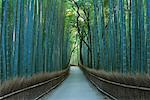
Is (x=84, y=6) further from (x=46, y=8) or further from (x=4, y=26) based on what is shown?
(x=4, y=26)

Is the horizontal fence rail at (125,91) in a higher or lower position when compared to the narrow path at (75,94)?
higher

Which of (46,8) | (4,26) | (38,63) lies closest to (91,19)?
(46,8)

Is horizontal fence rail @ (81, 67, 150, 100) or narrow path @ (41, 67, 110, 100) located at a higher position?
horizontal fence rail @ (81, 67, 150, 100)

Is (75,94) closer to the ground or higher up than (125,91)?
closer to the ground

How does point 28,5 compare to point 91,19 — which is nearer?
point 28,5

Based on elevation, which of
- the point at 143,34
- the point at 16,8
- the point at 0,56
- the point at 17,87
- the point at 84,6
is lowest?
the point at 17,87

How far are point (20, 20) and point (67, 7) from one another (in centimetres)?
2155

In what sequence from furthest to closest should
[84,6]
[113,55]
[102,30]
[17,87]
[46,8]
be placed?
[84,6] < [102,30] < [46,8] < [113,55] < [17,87]

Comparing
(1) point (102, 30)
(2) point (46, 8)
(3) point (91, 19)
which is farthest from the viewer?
(3) point (91, 19)

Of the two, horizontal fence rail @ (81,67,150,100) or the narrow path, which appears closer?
horizontal fence rail @ (81,67,150,100)

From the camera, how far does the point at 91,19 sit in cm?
2423

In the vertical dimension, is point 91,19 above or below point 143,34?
above

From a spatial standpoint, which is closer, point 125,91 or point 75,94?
point 125,91

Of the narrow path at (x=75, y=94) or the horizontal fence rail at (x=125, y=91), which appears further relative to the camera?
the narrow path at (x=75, y=94)
